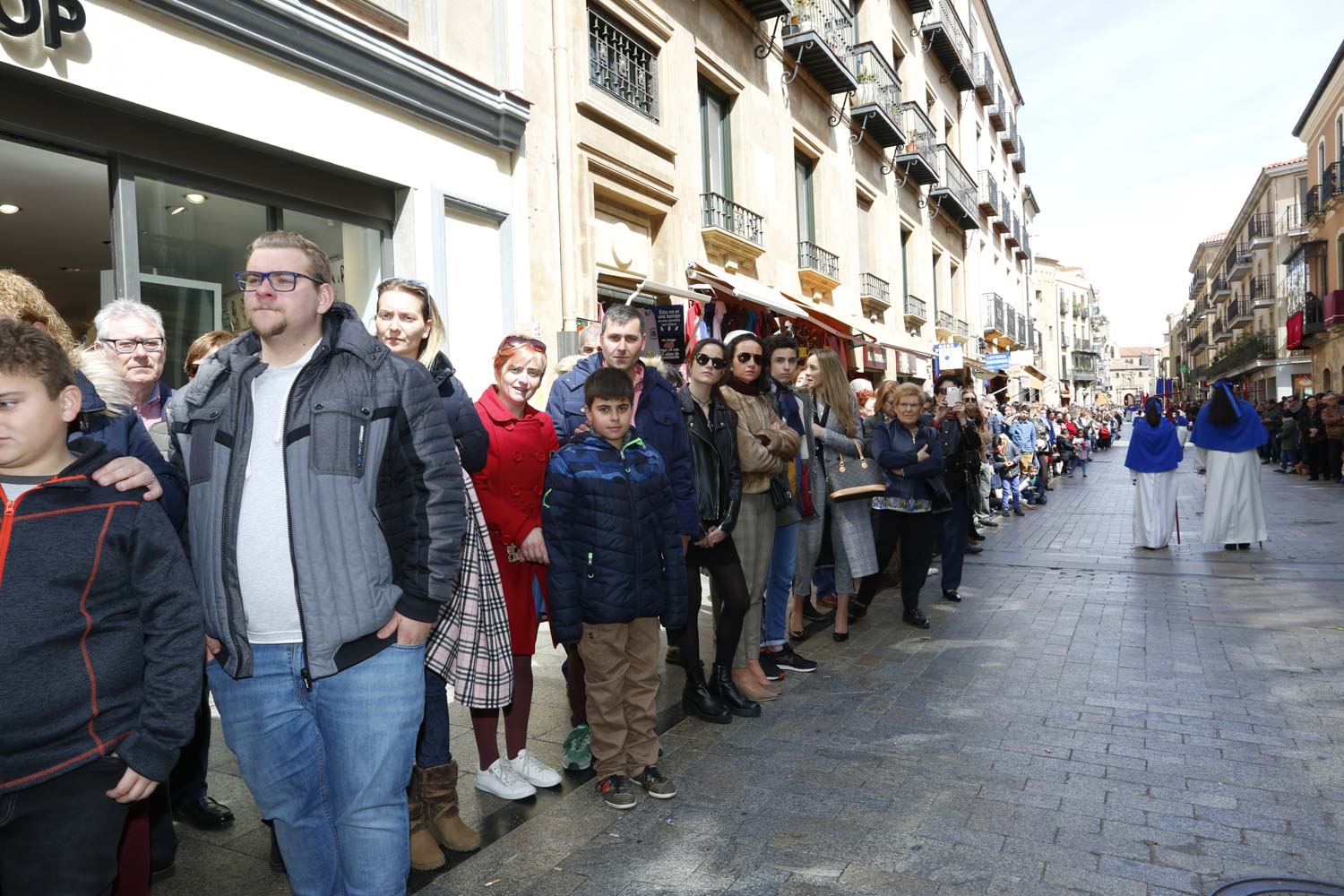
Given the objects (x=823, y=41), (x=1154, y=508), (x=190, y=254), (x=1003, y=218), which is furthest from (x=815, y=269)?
(x=1003, y=218)

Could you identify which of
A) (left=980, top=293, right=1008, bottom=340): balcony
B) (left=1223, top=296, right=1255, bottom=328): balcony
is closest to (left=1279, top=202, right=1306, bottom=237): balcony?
(left=1223, top=296, right=1255, bottom=328): balcony

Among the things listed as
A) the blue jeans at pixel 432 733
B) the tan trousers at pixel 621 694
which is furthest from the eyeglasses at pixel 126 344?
the tan trousers at pixel 621 694

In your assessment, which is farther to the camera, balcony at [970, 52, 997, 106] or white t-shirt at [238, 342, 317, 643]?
balcony at [970, 52, 997, 106]

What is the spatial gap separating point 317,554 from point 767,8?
13.5 metres

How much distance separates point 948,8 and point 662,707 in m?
26.2

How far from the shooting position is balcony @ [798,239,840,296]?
15602 mm

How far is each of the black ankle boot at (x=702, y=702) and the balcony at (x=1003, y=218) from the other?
32.8 m

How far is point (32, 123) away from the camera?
5.31 m

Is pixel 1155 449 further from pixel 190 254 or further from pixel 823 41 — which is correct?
pixel 190 254

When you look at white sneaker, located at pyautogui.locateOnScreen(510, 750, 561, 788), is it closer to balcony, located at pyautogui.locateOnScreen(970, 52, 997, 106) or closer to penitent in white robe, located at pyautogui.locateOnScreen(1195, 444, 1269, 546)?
penitent in white robe, located at pyautogui.locateOnScreen(1195, 444, 1269, 546)

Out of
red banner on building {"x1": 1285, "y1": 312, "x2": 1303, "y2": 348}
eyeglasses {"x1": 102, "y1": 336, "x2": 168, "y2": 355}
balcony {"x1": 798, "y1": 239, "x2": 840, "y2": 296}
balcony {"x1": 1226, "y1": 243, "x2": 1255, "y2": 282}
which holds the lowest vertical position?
eyeglasses {"x1": 102, "y1": 336, "x2": 168, "y2": 355}

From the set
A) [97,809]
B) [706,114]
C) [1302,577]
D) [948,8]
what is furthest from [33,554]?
[948,8]

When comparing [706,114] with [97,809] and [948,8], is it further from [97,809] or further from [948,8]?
[948,8]

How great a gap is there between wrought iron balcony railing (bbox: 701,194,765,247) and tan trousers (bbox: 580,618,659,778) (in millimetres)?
9091
